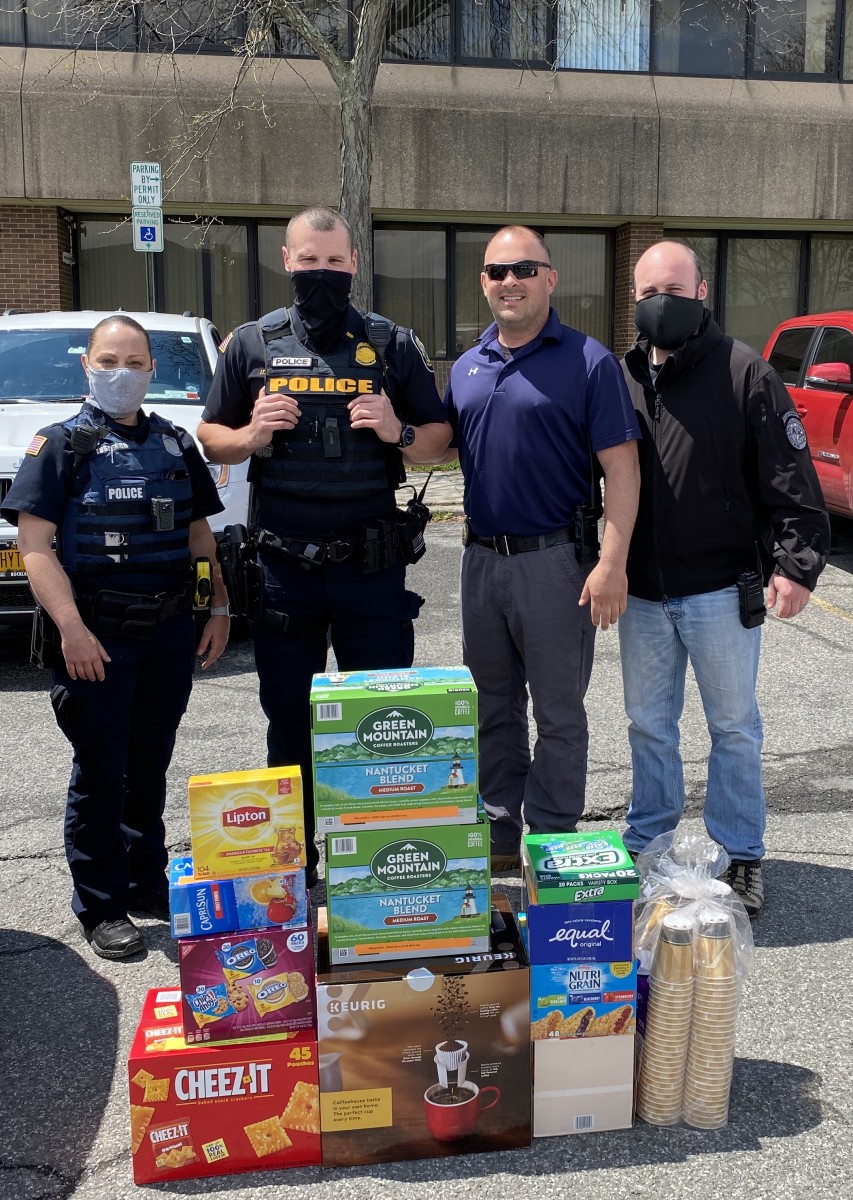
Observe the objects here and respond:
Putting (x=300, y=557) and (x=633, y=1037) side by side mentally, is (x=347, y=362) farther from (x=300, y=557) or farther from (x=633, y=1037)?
(x=633, y=1037)

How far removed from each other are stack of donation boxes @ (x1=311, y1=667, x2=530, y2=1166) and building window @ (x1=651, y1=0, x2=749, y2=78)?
1602 cm

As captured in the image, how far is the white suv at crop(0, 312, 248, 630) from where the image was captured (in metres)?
6.11

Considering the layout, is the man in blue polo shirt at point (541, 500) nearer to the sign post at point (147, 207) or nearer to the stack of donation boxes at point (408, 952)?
the stack of donation boxes at point (408, 952)

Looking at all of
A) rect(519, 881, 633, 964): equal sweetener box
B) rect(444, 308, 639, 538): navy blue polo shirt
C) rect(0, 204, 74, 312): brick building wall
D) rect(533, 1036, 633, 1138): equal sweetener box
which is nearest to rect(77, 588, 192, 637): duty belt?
rect(444, 308, 639, 538): navy blue polo shirt

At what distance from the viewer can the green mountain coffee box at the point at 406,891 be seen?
2.56 m

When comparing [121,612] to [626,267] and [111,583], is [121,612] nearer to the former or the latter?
[111,583]

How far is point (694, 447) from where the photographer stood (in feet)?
11.5

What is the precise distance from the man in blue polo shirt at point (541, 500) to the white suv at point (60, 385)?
106 inches

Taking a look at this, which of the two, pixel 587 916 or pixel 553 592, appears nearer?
pixel 587 916

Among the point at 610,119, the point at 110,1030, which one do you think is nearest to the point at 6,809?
the point at 110,1030

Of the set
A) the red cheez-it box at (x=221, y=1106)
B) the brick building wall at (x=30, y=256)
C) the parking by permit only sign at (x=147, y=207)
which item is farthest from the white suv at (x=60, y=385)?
the brick building wall at (x=30, y=256)

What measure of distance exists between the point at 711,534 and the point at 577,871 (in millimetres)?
1401

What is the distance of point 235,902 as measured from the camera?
8.45 feet

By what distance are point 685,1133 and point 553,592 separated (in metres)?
1.63
